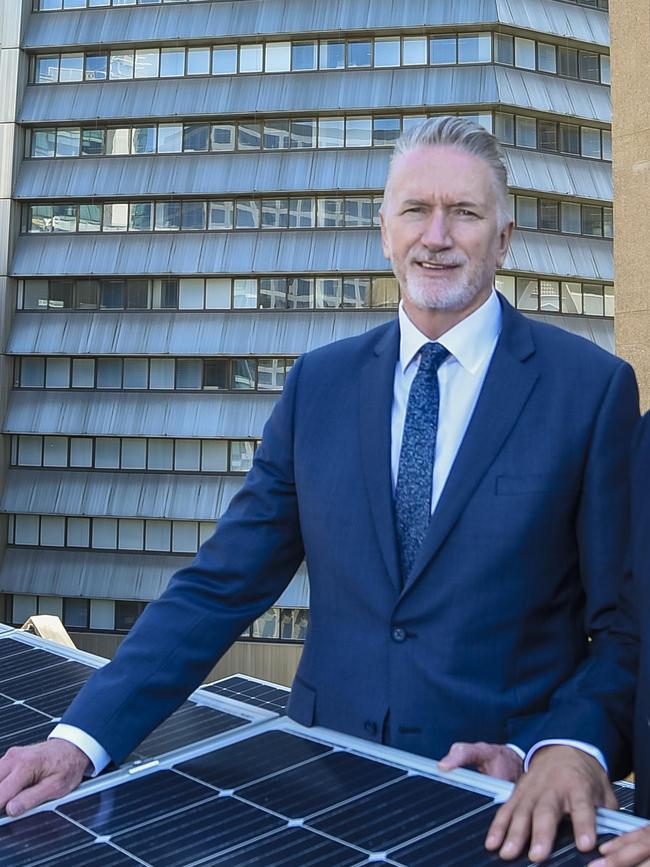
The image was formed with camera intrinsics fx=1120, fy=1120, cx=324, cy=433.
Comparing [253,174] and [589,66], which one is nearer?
[253,174]

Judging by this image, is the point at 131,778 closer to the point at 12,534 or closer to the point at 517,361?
the point at 517,361

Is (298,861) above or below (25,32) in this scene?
below

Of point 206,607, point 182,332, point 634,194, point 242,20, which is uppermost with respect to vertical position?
point 242,20

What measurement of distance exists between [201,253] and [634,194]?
29.0 metres

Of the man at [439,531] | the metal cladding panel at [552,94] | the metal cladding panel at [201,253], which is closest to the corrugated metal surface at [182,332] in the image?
the metal cladding panel at [201,253]

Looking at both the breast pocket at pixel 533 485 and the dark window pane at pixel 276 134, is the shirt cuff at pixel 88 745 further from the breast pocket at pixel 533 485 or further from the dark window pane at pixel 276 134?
the dark window pane at pixel 276 134

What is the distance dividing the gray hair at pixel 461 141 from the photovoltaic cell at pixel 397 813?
151 centimetres

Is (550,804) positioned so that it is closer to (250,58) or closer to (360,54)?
(360,54)

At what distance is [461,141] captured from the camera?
9.57 ft

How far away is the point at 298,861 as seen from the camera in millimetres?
2023

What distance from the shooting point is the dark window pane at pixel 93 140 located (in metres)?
41.6

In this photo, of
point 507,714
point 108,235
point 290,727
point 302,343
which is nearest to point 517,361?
point 507,714

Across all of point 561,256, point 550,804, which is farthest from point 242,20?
point 550,804

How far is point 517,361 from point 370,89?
38.4 m
